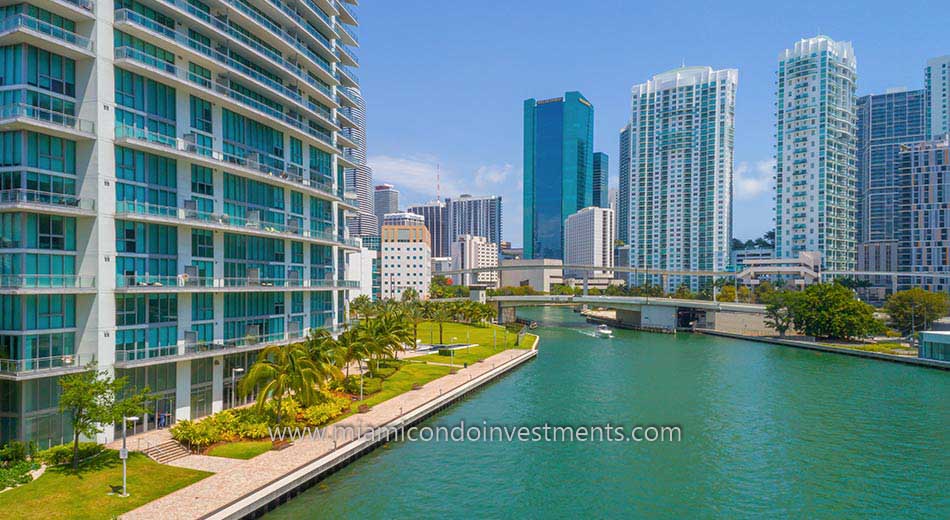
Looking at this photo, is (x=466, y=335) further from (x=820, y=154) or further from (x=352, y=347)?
(x=820, y=154)

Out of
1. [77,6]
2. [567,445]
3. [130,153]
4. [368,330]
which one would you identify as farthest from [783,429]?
[77,6]

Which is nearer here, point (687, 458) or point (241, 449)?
point (241, 449)

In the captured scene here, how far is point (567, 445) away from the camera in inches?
1938

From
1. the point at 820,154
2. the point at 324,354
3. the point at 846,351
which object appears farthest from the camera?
the point at 820,154

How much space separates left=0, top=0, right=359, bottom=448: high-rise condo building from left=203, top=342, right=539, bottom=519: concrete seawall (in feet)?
36.5

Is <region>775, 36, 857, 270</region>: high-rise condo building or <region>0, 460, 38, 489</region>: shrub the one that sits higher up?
<region>775, 36, 857, 270</region>: high-rise condo building

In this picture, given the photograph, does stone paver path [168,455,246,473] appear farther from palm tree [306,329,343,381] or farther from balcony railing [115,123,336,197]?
balcony railing [115,123,336,197]

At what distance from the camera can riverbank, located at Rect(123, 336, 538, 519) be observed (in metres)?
30.7

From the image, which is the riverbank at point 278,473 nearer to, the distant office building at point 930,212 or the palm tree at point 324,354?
the palm tree at point 324,354

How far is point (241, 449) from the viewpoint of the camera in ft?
134

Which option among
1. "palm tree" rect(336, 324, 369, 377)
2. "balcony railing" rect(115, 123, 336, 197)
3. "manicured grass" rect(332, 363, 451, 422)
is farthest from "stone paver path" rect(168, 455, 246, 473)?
"balcony railing" rect(115, 123, 336, 197)

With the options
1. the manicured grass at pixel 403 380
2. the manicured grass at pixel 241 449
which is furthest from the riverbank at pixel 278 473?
the manicured grass at pixel 403 380

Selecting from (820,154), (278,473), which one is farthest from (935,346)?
(820,154)

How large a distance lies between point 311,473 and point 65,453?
15.1 metres
